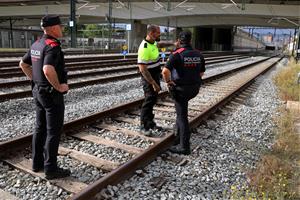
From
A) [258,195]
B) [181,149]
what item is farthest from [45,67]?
[258,195]

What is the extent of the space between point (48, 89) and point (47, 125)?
0.50 m

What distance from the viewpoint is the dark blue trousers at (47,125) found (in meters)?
3.88

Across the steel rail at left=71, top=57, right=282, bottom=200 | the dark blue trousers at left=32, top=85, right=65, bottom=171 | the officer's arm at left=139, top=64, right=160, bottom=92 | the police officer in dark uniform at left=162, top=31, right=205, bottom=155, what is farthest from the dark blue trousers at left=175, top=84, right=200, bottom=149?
the dark blue trousers at left=32, top=85, right=65, bottom=171

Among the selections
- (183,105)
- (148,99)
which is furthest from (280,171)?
(148,99)

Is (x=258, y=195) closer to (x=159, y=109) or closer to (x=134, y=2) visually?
(x=159, y=109)

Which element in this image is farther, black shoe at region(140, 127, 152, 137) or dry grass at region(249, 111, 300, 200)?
black shoe at region(140, 127, 152, 137)

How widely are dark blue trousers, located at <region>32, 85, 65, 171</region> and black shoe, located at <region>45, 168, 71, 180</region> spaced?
0.05 metres

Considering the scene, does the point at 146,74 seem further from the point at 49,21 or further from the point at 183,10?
the point at 183,10

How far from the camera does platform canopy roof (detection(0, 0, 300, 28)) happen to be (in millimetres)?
38250

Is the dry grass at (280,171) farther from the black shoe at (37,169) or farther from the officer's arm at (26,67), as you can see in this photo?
the officer's arm at (26,67)

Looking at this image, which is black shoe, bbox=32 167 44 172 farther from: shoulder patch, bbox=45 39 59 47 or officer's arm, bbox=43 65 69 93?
shoulder patch, bbox=45 39 59 47

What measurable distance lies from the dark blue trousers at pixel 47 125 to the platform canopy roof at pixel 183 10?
114 ft

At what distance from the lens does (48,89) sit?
3.81 m

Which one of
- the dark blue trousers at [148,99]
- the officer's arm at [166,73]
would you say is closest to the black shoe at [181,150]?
the dark blue trousers at [148,99]
